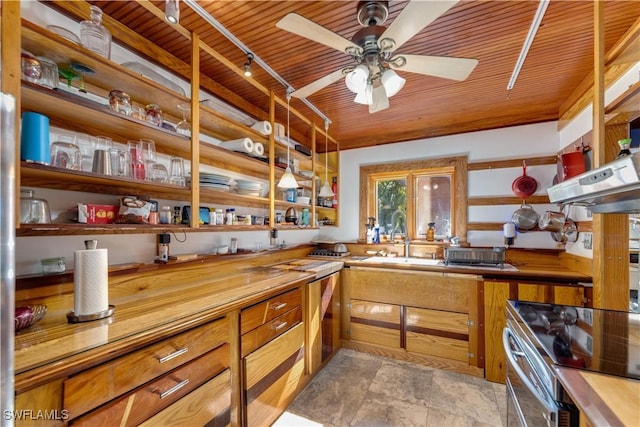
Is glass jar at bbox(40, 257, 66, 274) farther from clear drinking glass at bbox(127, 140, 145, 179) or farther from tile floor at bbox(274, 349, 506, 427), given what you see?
tile floor at bbox(274, 349, 506, 427)

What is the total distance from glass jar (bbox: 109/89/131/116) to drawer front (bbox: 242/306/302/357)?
4.53ft

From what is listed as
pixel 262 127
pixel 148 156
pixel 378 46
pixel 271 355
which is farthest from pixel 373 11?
pixel 271 355

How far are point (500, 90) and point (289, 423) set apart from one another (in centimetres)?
313

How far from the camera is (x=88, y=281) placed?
1070 millimetres

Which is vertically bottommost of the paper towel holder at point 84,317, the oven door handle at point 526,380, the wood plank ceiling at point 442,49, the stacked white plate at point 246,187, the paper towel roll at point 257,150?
the oven door handle at point 526,380

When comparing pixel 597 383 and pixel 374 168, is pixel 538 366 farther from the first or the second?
pixel 374 168

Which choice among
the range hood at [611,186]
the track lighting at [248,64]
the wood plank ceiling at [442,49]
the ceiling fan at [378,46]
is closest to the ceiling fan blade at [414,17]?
the ceiling fan at [378,46]

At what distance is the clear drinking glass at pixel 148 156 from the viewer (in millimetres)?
1440

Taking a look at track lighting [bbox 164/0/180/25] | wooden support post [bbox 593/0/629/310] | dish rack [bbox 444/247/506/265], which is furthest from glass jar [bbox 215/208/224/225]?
wooden support post [bbox 593/0/629/310]

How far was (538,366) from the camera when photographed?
3.05ft

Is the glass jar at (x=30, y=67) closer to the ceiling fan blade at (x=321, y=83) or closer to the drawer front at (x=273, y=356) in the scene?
the ceiling fan blade at (x=321, y=83)

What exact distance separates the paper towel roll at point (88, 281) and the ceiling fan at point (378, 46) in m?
1.32

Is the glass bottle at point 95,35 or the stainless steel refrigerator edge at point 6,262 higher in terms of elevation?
the glass bottle at point 95,35

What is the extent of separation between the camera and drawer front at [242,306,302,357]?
1463mm
